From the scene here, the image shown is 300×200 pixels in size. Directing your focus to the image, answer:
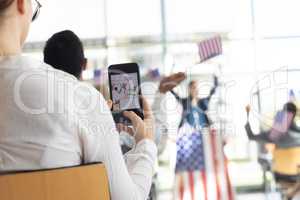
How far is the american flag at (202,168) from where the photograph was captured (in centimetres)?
269

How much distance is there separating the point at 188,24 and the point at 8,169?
325 centimetres

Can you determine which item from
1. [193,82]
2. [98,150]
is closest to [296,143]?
[193,82]

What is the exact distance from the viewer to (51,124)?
0.53 m

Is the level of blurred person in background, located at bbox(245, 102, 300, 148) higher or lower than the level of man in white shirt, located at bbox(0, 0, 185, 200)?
lower

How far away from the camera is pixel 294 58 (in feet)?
11.9

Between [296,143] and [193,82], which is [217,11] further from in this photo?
[296,143]

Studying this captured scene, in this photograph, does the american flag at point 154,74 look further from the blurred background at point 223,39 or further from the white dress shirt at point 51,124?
the white dress shirt at point 51,124

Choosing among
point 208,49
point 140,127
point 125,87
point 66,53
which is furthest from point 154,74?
point 140,127

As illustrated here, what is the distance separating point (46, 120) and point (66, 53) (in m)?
0.79

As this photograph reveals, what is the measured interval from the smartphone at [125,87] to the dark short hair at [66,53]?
15.8 inches

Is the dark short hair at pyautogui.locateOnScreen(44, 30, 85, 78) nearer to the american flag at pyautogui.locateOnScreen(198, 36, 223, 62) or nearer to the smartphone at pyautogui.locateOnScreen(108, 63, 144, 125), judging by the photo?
the smartphone at pyautogui.locateOnScreen(108, 63, 144, 125)

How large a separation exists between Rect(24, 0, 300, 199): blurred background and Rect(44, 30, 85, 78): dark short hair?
2.19m

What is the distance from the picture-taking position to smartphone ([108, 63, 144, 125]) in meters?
0.83

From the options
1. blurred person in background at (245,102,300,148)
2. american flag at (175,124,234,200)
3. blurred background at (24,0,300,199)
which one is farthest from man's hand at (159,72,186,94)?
blurred background at (24,0,300,199)
